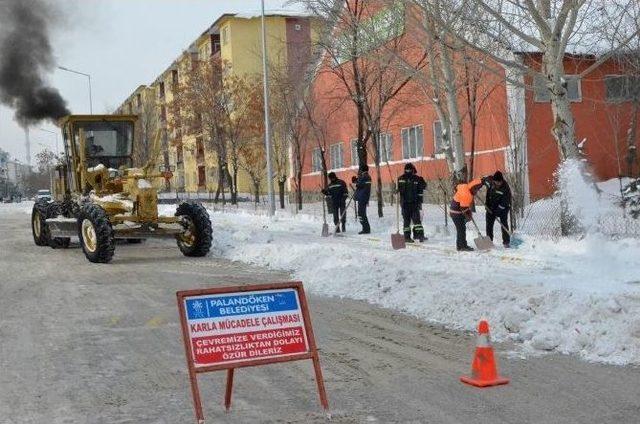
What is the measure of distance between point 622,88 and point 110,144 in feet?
54.8

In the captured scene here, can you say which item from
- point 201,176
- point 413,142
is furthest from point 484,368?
point 201,176

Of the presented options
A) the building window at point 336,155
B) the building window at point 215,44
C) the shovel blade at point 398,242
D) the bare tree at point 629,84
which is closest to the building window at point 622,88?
the bare tree at point 629,84

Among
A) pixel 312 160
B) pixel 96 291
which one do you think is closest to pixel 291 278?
pixel 96 291

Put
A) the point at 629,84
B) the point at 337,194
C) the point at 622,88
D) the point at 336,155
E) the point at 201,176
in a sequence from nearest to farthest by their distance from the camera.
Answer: the point at 337,194 → the point at 629,84 → the point at 622,88 → the point at 336,155 → the point at 201,176

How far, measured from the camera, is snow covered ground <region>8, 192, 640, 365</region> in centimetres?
762

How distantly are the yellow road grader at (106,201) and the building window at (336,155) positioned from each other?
19250 mm

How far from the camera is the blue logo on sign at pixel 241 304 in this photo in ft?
17.1

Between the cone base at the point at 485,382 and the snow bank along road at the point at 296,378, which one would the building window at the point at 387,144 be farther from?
the cone base at the point at 485,382

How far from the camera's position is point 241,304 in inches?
209

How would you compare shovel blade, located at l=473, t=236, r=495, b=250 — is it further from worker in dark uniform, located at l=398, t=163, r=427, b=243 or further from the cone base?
the cone base

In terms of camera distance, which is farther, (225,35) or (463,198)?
A: (225,35)

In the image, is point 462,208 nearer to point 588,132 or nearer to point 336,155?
point 588,132

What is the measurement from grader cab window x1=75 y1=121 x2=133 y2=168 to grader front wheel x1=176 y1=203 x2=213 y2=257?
8.82 ft

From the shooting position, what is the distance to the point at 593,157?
26.9 m
